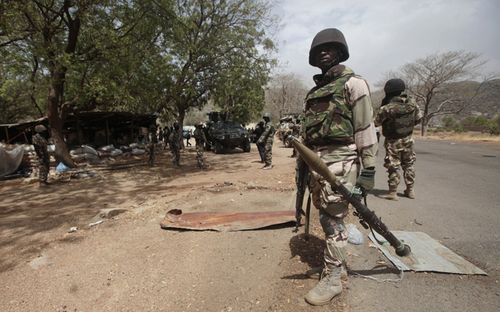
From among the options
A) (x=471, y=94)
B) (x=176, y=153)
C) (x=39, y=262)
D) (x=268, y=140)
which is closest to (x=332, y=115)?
(x=39, y=262)

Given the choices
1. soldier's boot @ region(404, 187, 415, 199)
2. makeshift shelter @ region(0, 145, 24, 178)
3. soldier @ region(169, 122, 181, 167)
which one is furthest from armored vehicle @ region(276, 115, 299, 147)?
makeshift shelter @ region(0, 145, 24, 178)

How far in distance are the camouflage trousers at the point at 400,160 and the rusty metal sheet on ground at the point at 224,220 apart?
6.74 feet

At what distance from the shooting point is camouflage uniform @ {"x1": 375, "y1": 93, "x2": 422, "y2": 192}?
16.2 ft

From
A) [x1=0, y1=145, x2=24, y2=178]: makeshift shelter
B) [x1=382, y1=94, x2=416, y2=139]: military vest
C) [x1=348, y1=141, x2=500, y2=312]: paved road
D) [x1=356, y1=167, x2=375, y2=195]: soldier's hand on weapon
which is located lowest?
[x1=348, y1=141, x2=500, y2=312]: paved road

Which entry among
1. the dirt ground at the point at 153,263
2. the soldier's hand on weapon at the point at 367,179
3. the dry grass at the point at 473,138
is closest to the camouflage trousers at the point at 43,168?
the dirt ground at the point at 153,263

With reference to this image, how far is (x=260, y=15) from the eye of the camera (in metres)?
15.2

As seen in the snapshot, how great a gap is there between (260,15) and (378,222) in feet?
48.9

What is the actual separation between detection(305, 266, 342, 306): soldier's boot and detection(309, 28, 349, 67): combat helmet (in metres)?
1.76

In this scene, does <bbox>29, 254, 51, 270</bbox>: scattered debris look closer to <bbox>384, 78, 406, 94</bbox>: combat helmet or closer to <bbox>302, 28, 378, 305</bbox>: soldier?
<bbox>302, 28, 378, 305</bbox>: soldier

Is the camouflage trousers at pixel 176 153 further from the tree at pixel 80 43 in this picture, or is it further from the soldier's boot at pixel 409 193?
the soldier's boot at pixel 409 193

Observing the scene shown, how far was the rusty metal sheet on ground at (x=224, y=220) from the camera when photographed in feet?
12.7

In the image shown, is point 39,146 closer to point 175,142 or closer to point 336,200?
point 175,142

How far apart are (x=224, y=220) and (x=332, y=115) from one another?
91.2 inches

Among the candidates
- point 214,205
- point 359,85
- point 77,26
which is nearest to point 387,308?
point 359,85
